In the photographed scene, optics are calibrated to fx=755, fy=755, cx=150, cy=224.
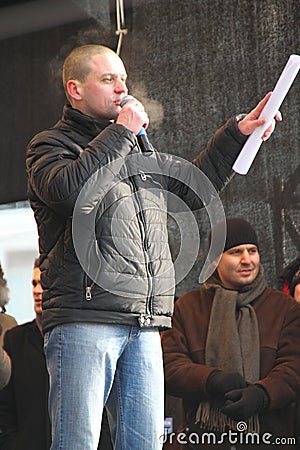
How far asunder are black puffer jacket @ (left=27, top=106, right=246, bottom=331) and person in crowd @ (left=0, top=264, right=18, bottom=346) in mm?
1642

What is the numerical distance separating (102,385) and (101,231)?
0.37 metres

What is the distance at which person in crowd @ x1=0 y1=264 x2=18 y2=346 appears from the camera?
351cm

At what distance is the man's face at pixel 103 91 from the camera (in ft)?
6.72

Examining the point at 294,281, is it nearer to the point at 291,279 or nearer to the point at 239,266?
the point at 291,279

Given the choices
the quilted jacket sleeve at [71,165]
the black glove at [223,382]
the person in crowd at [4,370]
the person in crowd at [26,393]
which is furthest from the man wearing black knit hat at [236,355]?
the quilted jacket sleeve at [71,165]

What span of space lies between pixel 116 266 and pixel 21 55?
7.17ft

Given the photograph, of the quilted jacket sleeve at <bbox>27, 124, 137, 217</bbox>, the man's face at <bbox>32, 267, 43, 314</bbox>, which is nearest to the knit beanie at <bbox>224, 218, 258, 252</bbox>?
the man's face at <bbox>32, 267, 43, 314</bbox>

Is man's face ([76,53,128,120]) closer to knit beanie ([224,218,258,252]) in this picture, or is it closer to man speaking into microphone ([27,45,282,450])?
man speaking into microphone ([27,45,282,450])

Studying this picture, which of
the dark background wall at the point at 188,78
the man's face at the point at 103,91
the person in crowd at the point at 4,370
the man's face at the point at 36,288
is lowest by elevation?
the person in crowd at the point at 4,370

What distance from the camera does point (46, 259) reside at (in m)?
1.91

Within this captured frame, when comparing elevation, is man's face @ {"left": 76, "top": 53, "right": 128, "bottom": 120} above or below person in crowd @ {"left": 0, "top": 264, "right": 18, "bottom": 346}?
above

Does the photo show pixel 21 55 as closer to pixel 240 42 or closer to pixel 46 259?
pixel 240 42

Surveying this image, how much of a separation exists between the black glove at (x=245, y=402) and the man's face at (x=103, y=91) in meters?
1.40

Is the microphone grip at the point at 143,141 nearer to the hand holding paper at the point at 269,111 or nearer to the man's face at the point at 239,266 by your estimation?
the hand holding paper at the point at 269,111
